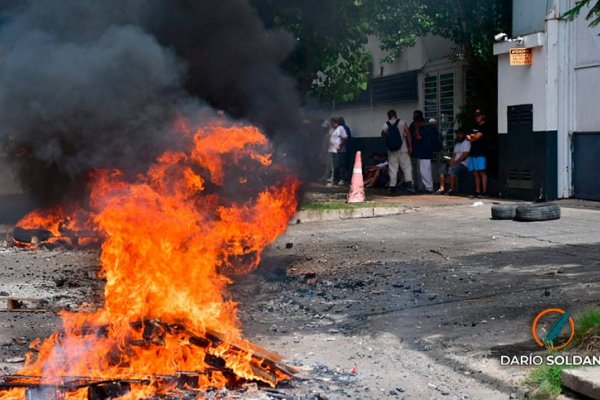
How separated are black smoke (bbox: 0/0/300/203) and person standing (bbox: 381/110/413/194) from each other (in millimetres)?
10712

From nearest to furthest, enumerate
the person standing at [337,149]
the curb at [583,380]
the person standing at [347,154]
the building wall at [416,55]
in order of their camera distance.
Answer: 1. the curb at [583,380]
2. the building wall at [416,55]
3. the person standing at [337,149]
4. the person standing at [347,154]

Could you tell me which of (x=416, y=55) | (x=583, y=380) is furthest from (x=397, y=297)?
(x=416, y=55)

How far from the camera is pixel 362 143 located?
22.0m

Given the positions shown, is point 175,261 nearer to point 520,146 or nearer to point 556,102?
point 556,102

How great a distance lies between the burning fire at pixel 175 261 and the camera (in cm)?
498

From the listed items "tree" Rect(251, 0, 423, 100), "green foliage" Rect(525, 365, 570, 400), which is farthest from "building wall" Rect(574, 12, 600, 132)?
"green foliage" Rect(525, 365, 570, 400)

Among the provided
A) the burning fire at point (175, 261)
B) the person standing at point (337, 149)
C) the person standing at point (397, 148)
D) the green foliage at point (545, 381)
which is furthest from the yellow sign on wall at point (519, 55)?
the green foliage at point (545, 381)

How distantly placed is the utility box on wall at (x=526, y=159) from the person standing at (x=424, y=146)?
2.15 meters

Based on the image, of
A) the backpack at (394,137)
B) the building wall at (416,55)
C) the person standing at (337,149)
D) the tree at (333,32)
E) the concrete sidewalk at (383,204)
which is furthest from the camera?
the person standing at (337,149)

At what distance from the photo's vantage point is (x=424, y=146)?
17234 millimetres

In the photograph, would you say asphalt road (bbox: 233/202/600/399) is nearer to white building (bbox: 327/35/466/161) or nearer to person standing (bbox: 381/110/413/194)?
person standing (bbox: 381/110/413/194)

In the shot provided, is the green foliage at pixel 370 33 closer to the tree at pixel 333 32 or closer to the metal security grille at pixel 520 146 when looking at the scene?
the tree at pixel 333 32

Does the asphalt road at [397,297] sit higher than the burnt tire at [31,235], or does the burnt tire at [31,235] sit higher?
the burnt tire at [31,235]

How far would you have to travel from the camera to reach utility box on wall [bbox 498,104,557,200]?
14.1 meters
